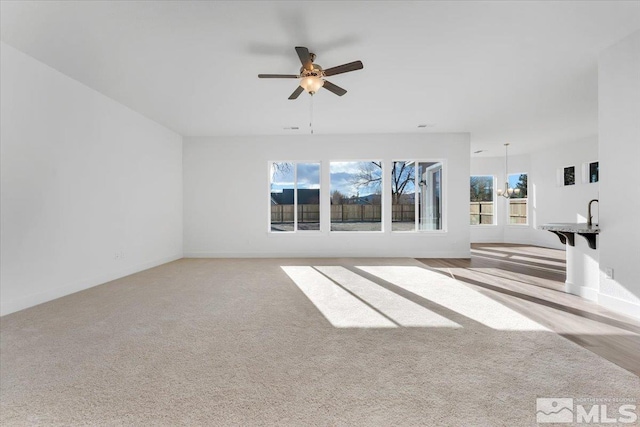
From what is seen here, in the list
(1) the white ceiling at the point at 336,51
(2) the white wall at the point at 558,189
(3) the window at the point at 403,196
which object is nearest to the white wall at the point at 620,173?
(1) the white ceiling at the point at 336,51

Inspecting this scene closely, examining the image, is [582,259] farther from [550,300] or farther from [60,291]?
[60,291]

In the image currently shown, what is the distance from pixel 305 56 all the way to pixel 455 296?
10.6 feet

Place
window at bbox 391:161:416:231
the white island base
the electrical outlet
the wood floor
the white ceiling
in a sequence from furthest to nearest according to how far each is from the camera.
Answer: window at bbox 391:161:416:231
the white island base
the electrical outlet
the white ceiling
the wood floor

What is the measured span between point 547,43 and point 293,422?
415 centimetres

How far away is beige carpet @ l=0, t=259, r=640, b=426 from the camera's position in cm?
144

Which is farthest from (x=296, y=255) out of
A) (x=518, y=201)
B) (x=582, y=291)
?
(x=518, y=201)

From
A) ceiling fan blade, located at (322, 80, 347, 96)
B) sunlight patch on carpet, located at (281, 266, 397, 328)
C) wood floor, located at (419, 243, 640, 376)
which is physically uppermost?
ceiling fan blade, located at (322, 80, 347, 96)

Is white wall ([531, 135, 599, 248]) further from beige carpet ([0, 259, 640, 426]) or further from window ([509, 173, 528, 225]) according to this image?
beige carpet ([0, 259, 640, 426])

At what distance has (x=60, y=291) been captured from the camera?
11.3 feet

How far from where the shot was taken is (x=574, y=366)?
184cm

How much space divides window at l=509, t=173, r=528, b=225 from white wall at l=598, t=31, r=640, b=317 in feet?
20.6

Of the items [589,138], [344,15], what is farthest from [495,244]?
[344,15]

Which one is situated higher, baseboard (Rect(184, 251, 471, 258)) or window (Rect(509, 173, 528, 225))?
window (Rect(509, 173, 528, 225))

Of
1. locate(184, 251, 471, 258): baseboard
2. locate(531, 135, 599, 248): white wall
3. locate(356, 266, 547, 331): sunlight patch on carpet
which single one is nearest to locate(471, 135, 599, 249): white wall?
locate(531, 135, 599, 248): white wall
